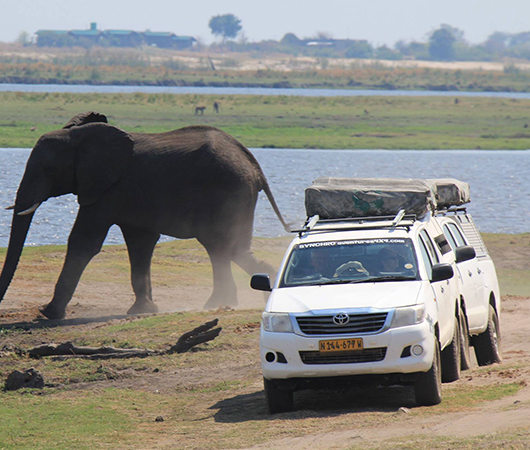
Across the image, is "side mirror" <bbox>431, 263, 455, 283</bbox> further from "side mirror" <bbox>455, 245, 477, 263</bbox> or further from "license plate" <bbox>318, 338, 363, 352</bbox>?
"license plate" <bbox>318, 338, 363, 352</bbox>

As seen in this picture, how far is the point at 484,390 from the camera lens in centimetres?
1012

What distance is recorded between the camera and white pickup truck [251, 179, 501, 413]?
30.0 feet

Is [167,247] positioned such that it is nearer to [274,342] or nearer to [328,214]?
[328,214]

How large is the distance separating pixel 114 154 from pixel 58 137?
0.93m

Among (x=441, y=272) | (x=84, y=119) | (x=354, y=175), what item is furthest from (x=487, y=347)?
(x=354, y=175)

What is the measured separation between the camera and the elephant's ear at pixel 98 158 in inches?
661

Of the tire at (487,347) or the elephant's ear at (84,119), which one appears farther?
the elephant's ear at (84,119)

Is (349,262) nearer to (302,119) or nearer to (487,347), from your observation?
(487,347)

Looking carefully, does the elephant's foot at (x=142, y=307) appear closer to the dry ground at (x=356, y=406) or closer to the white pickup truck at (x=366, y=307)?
the dry ground at (x=356, y=406)

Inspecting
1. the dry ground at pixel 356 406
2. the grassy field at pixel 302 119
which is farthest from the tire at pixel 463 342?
the grassy field at pixel 302 119

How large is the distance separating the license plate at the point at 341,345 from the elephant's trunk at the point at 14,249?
7.92 meters

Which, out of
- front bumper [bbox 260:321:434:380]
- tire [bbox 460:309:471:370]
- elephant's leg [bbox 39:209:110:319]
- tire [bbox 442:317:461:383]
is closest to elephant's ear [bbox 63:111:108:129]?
elephant's leg [bbox 39:209:110:319]

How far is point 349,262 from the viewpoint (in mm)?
10211

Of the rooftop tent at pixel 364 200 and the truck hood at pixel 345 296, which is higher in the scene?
the rooftop tent at pixel 364 200
